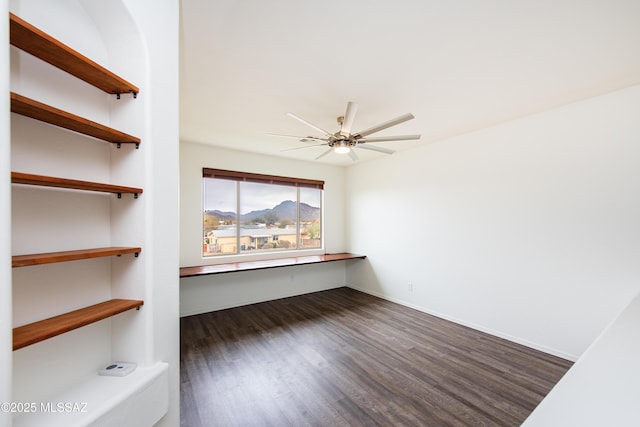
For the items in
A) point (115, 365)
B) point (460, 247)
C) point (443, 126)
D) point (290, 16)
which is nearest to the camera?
point (115, 365)

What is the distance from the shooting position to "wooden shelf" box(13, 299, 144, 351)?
2.62 feet

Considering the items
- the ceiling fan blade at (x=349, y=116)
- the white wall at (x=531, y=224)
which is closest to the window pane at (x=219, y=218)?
the ceiling fan blade at (x=349, y=116)

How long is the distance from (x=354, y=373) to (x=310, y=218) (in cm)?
321

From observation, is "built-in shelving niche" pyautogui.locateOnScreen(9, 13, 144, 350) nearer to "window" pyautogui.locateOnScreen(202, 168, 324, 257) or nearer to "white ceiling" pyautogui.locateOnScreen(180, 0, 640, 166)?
"white ceiling" pyautogui.locateOnScreen(180, 0, 640, 166)

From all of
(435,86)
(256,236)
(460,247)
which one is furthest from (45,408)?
(460,247)

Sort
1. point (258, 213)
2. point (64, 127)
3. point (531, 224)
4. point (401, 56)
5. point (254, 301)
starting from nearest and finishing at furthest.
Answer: point (64, 127)
point (401, 56)
point (531, 224)
point (254, 301)
point (258, 213)

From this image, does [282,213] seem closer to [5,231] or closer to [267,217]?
[267,217]

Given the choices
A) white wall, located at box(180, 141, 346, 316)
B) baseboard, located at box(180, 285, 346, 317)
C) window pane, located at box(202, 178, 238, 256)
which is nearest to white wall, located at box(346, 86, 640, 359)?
white wall, located at box(180, 141, 346, 316)

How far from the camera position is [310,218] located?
17.0 ft

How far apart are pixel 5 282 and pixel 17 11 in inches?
37.8

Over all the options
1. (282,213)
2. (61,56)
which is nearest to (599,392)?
(61,56)

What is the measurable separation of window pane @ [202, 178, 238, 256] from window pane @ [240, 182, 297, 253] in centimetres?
15

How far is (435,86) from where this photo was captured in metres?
2.23

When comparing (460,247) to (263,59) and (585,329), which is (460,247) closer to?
(585,329)
